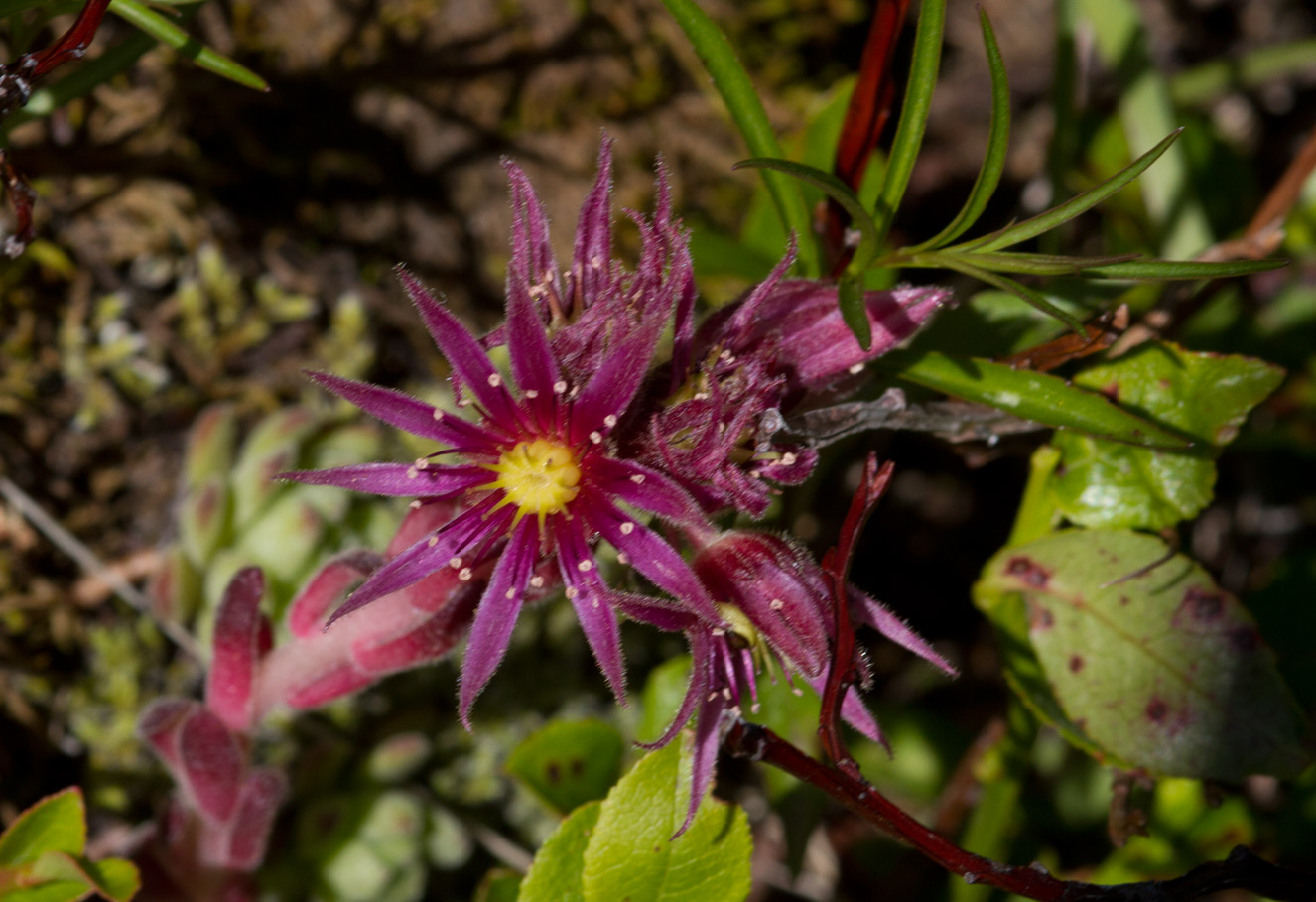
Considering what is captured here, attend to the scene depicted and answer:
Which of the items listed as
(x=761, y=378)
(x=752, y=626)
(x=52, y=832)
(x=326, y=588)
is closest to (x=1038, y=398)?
(x=761, y=378)

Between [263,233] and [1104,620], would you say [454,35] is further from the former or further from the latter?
[1104,620]

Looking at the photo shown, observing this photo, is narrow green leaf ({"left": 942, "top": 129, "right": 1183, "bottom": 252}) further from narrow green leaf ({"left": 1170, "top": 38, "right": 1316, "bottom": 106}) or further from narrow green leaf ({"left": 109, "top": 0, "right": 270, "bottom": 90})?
narrow green leaf ({"left": 1170, "top": 38, "right": 1316, "bottom": 106})

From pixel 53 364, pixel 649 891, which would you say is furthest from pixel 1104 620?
pixel 53 364

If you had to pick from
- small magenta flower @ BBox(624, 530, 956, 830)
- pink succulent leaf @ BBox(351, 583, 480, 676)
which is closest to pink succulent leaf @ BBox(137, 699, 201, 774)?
pink succulent leaf @ BBox(351, 583, 480, 676)

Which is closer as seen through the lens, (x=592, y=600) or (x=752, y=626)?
(x=592, y=600)

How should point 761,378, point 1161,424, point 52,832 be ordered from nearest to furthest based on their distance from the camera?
point 761,378 → point 52,832 → point 1161,424

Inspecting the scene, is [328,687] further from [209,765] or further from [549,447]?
[549,447]

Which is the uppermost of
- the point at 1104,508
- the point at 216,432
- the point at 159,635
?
the point at 216,432
